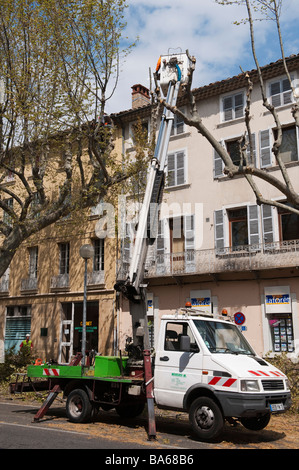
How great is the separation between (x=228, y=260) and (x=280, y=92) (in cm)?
766

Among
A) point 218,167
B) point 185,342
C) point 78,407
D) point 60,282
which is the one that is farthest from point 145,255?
point 60,282

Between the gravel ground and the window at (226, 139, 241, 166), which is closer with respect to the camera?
the gravel ground

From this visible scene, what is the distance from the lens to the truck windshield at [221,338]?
8.76 m

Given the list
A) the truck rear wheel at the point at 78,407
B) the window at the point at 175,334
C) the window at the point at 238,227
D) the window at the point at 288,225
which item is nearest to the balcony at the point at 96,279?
the window at the point at 238,227

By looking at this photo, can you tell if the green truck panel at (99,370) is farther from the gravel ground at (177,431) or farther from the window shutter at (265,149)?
the window shutter at (265,149)

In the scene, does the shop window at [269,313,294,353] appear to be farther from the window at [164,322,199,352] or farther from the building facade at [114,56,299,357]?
the window at [164,322,199,352]

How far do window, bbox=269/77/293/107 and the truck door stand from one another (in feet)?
46.7

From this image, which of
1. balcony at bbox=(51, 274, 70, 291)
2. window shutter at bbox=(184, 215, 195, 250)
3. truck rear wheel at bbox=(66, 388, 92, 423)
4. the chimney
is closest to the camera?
truck rear wheel at bbox=(66, 388, 92, 423)

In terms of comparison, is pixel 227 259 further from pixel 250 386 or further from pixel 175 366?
pixel 250 386

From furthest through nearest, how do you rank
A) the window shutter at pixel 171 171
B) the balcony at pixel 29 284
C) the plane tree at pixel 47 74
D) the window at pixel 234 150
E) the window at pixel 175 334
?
the balcony at pixel 29 284 < the window shutter at pixel 171 171 < the window at pixel 234 150 < the plane tree at pixel 47 74 < the window at pixel 175 334

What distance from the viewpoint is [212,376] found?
8.20 meters

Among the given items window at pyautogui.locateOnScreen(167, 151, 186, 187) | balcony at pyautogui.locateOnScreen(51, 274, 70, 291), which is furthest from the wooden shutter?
balcony at pyautogui.locateOnScreen(51, 274, 70, 291)

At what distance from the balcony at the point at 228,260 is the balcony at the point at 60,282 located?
5.42 metres

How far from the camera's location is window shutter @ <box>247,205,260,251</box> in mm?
19594
